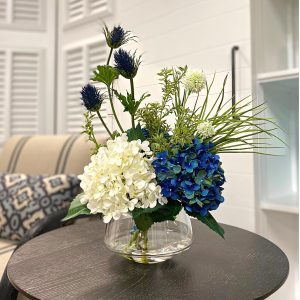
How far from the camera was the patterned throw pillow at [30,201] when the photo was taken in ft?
5.37

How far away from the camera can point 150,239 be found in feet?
2.85

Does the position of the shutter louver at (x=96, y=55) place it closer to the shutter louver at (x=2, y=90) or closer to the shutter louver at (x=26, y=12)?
the shutter louver at (x=26, y=12)

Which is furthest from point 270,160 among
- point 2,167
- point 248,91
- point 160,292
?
point 2,167

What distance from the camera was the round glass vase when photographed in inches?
34.3

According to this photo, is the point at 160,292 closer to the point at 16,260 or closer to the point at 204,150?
the point at 204,150

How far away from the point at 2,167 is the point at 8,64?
2.49 ft

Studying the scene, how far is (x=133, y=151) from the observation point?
78cm

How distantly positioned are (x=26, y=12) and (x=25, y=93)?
560mm

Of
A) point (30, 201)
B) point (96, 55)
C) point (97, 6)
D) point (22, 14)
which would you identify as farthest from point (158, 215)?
point (22, 14)

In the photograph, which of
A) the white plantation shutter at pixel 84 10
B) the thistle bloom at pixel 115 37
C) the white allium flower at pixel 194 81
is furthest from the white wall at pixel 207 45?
the thistle bloom at pixel 115 37

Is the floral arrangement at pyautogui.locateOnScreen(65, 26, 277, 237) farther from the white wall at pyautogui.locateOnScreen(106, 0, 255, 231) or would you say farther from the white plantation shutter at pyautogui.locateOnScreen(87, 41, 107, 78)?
the white plantation shutter at pyautogui.locateOnScreen(87, 41, 107, 78)

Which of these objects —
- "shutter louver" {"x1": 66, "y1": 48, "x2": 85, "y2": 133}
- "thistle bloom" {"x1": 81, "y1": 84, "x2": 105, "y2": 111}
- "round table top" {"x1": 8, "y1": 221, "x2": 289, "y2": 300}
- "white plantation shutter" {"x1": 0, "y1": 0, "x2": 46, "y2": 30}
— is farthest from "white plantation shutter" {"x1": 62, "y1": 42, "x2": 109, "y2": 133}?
"thistle bloom" {"x1": 81, "y1": 84, "x2": 105, "y2": 111}

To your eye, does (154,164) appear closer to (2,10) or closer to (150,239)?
(150,239)

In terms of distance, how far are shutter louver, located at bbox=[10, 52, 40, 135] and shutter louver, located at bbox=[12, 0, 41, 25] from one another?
229mm
